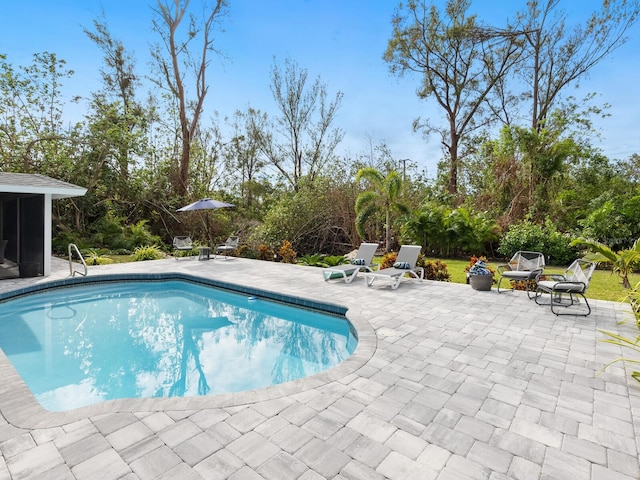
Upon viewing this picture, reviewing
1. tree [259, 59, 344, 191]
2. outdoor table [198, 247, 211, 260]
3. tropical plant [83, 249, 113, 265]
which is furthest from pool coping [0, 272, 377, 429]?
tree [259, 59, 344, 191]

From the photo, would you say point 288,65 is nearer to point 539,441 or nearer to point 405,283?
point 405,283

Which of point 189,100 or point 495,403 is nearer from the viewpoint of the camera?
point 495,403

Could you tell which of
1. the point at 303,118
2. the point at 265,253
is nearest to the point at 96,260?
the point at 265,253

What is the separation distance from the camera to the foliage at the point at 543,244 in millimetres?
11688

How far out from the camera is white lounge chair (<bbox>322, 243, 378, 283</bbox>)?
898 cm

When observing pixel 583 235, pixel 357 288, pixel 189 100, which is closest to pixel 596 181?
pixel 583 235

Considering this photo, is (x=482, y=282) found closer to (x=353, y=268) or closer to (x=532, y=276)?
(x=532, y=276)

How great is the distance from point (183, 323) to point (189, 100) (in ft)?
52.8

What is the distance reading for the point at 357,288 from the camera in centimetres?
832

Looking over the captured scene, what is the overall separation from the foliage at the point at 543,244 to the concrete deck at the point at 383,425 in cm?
790

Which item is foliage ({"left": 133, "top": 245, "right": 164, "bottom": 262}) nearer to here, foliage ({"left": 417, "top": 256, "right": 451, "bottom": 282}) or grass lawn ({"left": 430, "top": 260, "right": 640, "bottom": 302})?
foliage ({"left": 417, "top": 256, "right": 451, "bottom": 282})

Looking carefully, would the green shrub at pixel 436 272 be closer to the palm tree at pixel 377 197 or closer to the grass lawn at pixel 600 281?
the grass lawn at pixel 600 281

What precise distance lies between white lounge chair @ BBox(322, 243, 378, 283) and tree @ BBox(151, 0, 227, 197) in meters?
12.0

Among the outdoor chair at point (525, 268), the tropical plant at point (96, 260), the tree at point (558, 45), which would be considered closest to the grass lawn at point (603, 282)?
the outdoor chair at point (525, 268)
